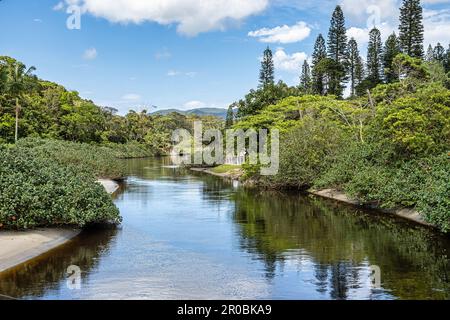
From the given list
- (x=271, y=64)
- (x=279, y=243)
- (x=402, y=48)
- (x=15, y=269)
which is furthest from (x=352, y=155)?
(x=271, y=64)

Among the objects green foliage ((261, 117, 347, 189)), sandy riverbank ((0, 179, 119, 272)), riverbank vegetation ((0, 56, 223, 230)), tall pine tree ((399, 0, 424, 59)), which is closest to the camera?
sandy riverbank ((0, 179, 119, 272))

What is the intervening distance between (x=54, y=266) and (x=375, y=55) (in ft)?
205

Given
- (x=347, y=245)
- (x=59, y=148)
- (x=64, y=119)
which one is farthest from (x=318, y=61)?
(x=347, y=245)

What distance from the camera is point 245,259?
15758 mm

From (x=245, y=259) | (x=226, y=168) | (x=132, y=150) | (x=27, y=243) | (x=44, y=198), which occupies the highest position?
(x=132, y=150)

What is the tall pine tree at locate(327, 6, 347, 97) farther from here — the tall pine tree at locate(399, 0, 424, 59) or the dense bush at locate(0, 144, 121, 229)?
the dense bush at locate(0, 144, 121, 229)

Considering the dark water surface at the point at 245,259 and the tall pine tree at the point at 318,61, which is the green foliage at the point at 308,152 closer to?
Result: the dark water surface at the point at 245,259

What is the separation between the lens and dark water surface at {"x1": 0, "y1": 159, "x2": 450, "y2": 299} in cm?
1223

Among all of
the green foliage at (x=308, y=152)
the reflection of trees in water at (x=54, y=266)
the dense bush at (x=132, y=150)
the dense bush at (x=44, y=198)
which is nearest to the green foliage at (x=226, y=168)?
the green foliage at (x=308, y=152)

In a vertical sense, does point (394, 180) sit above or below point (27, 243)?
above

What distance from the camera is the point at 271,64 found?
7206 cm

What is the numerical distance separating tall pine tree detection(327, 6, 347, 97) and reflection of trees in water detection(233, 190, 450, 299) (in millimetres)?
42198

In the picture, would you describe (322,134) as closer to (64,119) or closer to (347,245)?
(347,245)

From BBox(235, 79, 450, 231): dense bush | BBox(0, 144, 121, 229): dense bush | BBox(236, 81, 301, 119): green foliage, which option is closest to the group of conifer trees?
BBox(236, 81, 301, 119): green foliage
